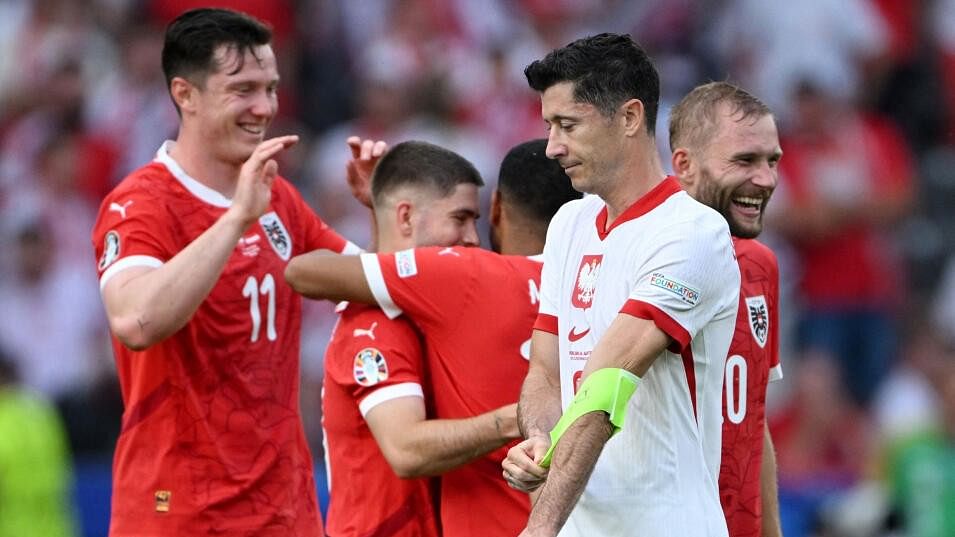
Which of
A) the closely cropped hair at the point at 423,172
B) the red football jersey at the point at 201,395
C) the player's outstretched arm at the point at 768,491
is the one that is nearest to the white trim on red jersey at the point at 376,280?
the closely cropped hair at the point at 423,172

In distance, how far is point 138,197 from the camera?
19.4ft

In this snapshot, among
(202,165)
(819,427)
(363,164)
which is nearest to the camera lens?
(202,165)

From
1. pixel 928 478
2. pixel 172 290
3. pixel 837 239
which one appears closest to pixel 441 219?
Result: pixel 172 290

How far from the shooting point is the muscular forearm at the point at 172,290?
18.2ft

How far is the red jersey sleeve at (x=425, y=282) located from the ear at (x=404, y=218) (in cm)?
30

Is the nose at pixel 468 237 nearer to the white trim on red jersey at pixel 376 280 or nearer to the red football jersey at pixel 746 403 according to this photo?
the white trim on red jersey at pixel 376 280

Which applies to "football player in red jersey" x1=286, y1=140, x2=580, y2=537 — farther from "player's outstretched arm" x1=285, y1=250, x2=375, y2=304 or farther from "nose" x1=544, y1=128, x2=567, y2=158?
"nose" x1=544, y1=128, x2=567, y2=158

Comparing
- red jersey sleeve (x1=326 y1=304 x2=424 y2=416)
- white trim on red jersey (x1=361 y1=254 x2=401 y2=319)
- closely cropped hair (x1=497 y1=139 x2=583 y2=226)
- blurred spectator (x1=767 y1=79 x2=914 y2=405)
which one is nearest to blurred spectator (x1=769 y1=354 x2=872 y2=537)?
blurred spectator (x1=767 y1=79 x2=914 y2=405)

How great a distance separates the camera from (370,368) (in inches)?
219

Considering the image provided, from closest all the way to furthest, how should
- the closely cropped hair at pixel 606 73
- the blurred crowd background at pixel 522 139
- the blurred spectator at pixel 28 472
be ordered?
1. the closely cropped hair at pixel 606 73
2. the blurred spectator at pixel 28 472
3. the blurred crowd background at pixel 522 139

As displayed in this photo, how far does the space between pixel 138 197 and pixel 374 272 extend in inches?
38.0

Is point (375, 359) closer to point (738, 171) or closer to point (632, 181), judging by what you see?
point (632, 181)

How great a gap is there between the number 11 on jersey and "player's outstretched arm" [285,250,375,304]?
0.39 m

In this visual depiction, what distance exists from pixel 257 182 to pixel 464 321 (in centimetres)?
88
